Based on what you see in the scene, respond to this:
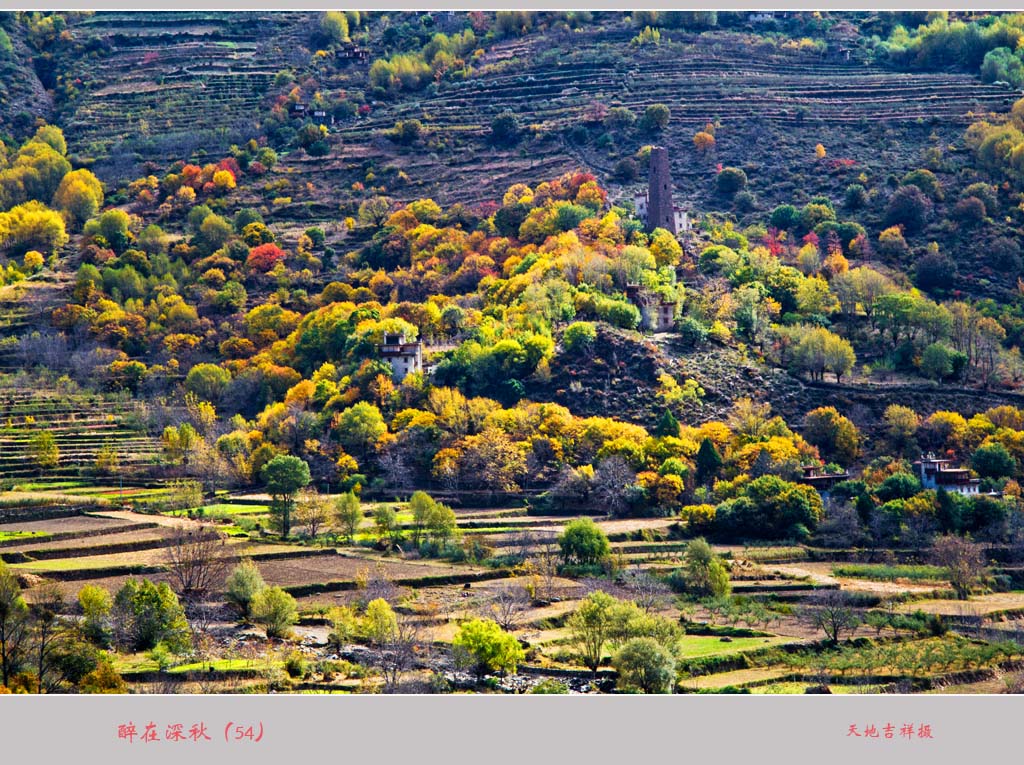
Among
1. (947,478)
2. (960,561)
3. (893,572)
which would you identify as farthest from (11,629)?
(947,478)

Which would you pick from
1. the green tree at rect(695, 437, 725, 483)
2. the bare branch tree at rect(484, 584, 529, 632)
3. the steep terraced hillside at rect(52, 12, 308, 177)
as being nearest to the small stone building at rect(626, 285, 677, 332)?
the green tree at rect(695, 437, 725, 483)

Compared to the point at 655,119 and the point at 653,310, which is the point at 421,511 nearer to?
the point at 653,310

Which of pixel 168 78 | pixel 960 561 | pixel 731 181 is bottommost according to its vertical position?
A: pixel 960 561

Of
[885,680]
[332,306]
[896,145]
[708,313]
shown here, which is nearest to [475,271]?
[332,306]

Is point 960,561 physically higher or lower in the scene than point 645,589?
lower

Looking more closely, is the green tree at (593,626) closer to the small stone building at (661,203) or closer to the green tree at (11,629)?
the green tree at (11,629)

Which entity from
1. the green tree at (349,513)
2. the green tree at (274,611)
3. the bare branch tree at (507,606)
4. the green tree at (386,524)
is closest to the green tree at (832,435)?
the green tree at (386,524)

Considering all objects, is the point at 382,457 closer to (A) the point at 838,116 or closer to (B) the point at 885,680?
(B) the point at 885,680

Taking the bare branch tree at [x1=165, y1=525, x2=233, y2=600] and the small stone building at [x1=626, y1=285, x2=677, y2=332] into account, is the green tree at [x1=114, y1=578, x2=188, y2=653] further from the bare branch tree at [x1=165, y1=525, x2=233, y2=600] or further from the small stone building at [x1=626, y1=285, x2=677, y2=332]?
the small stone building at [x1=626, y1=285, x2=677, y2=332]
